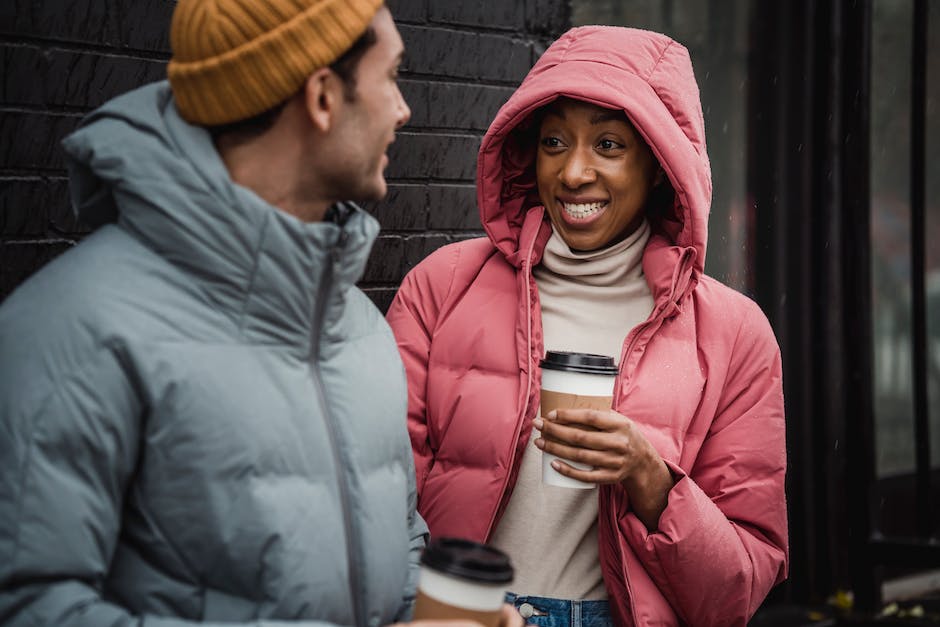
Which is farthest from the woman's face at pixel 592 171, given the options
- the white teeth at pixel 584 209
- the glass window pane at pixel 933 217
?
the glass window pane at pixel 933 217

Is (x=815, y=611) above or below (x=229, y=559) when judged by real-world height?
below

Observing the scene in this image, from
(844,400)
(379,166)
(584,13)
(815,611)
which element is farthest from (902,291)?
(379,166)

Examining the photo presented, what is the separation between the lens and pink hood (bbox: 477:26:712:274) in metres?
2.93

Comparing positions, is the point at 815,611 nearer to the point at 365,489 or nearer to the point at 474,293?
the point at 474,293

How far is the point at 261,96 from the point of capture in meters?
1.96

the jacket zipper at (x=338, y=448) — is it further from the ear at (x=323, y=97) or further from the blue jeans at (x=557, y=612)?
the blue jeans at (x=557, y=612)

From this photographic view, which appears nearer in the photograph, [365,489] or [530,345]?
[365,489]

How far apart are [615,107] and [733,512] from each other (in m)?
1.10

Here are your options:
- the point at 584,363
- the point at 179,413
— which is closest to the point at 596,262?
the point at 584,363

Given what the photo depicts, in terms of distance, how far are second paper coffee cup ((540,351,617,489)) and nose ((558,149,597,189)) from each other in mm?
601

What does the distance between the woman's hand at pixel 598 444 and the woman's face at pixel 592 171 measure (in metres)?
0.63

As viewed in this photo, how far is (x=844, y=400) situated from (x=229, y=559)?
4101 millimetres

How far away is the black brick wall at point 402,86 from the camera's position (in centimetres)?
272

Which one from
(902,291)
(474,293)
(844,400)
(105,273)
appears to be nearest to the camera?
(105,273)
